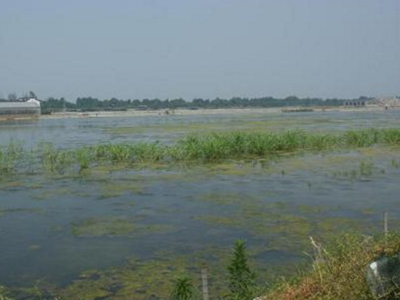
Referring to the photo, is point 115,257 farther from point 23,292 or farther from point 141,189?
point 141,189

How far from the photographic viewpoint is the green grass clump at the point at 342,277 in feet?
12.7

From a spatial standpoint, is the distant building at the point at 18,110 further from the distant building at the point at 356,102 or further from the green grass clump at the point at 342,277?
the distant building at the point at 356,102

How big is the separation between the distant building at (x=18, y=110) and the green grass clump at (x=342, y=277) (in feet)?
271

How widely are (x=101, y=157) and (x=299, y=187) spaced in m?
9.88

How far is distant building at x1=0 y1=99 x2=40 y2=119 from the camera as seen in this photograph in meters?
81.7

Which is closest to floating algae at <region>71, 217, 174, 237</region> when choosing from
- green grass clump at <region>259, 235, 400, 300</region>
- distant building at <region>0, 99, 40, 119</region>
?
green grass clump at <region>259, 235, 400, 300</region>

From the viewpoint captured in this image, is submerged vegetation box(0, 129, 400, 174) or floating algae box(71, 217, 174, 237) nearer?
floating algae box(71, 217, 174, 237)

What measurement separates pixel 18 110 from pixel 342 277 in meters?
86.2

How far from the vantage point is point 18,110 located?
84.1 metres

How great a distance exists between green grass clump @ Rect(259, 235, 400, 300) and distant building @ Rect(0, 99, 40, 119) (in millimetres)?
82499

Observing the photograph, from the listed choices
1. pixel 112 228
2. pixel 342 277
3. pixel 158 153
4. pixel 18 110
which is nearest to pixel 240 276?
pixel 342 277

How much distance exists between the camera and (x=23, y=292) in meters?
6.82

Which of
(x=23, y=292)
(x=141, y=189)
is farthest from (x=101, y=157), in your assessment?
(x=23, y=292)

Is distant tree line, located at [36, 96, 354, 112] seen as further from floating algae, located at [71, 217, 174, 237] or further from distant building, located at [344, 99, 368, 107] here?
floating algae, located at [71, 217, 174, 237]
